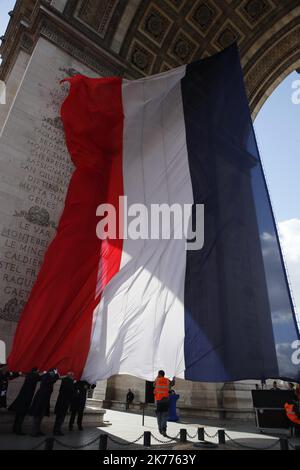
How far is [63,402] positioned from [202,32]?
1534 centimetres

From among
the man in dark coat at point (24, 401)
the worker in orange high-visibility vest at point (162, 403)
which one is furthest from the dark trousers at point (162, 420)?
the man in dark coat at point (24, 401)

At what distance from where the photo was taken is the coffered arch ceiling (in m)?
12.4

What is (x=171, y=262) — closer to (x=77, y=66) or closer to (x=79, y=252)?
(x=79, y=252)

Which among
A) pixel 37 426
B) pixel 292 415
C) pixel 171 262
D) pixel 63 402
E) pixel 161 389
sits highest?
pixel 171 262

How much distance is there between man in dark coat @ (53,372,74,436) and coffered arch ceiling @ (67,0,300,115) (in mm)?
11384

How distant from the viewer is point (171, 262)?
5.05 meters

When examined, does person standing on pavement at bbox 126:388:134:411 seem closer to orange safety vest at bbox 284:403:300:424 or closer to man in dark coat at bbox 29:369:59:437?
orange safety vest at bbox 284:403:300:424

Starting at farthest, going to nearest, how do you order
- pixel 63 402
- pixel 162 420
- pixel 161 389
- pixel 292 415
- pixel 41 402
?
pixel 292 415 → pixel 161 389 → pixel 162 420 → pixel 63 402 → pixel 41 402

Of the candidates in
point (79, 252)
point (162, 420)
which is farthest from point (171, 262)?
point (162, 420)

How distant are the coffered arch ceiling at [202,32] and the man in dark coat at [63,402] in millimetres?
11384

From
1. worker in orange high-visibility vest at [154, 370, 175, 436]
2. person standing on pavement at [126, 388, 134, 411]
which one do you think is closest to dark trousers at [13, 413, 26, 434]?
worker in orange high-visibility vest at [154, 370, 175, 436]
